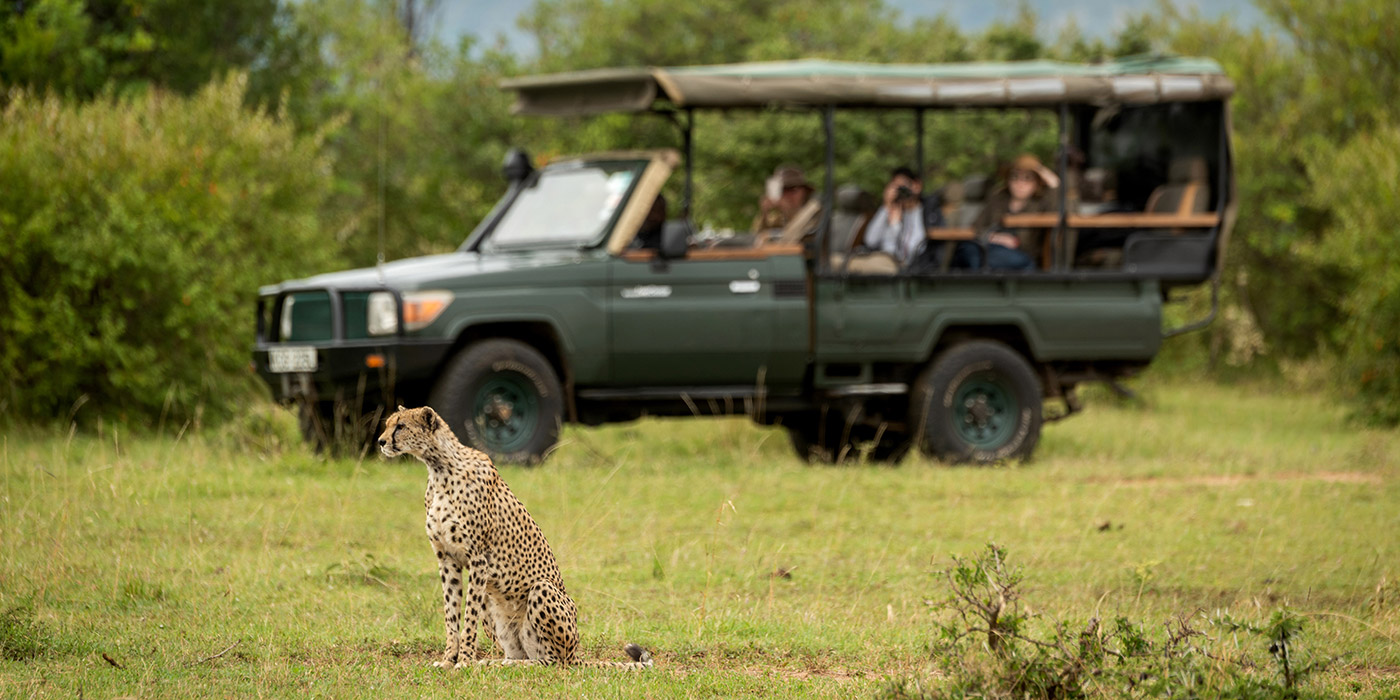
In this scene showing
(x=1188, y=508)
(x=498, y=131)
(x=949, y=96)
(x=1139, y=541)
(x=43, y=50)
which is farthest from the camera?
(x=498, y=131)

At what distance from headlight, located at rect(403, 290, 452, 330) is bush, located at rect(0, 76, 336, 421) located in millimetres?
2051

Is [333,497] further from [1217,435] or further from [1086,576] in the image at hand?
[1217,435]

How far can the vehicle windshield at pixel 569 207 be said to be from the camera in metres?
10.5

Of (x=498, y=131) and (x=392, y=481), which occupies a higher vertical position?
(x=498, y=131)

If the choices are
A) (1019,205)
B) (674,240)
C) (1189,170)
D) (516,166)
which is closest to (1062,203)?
(1019,205)

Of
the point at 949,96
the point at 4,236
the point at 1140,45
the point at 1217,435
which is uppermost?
the point at 1140,45

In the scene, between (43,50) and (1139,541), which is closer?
(1139,541)

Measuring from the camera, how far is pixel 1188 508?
29.8 ft

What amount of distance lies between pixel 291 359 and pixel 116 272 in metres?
2.85

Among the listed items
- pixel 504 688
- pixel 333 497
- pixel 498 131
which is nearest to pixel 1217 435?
pixel 333 497

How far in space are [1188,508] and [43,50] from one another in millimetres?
12353

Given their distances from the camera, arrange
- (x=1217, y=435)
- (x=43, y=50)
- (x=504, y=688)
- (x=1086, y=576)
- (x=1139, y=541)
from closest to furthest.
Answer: (x=504, y=688) → (x=1086, y=576) → (x=1139, y=541) → (x=1217, y=435) → (x=43, y=50)

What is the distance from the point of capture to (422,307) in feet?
32.0

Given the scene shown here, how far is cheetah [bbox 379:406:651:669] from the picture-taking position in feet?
16.2
